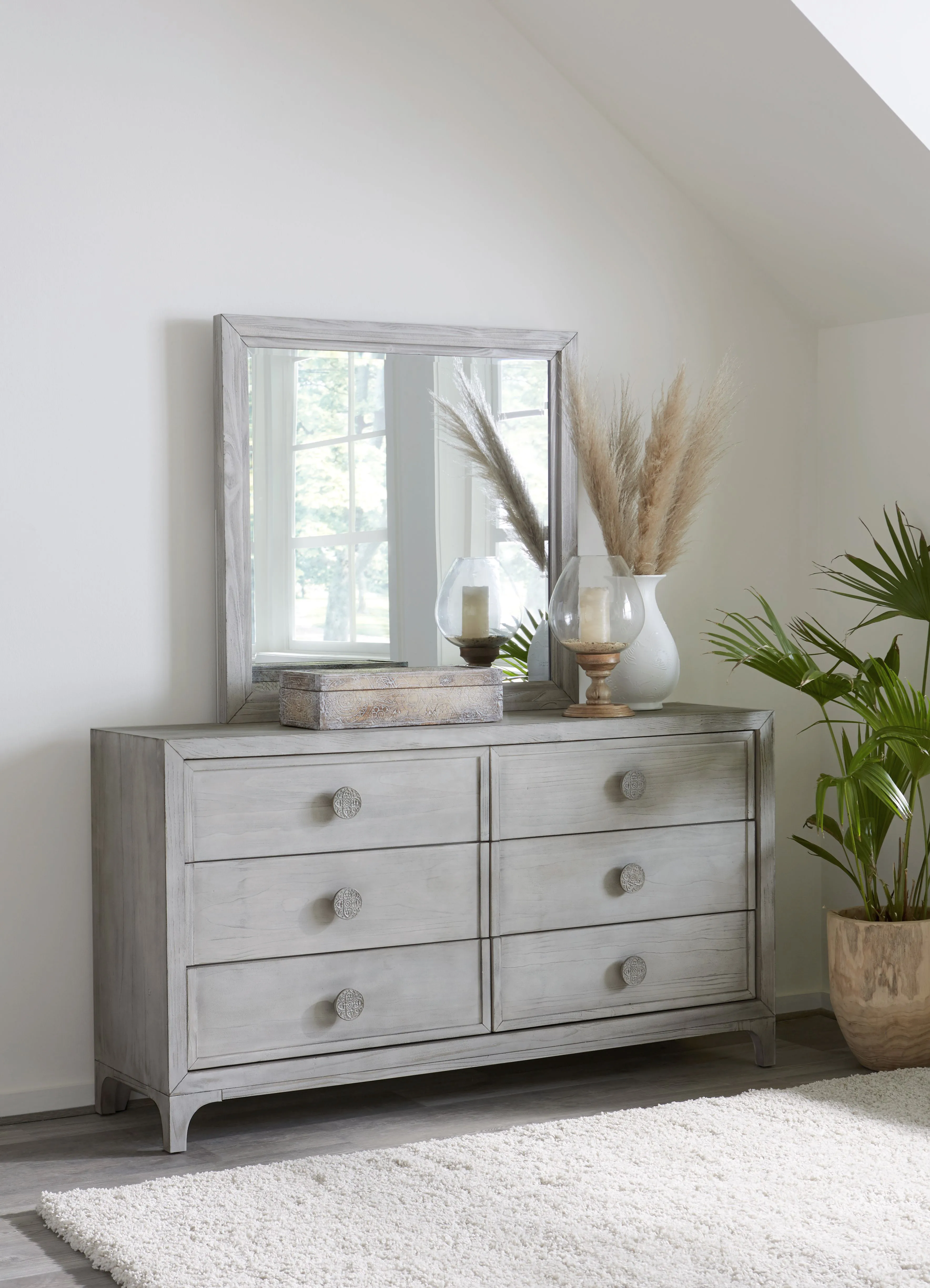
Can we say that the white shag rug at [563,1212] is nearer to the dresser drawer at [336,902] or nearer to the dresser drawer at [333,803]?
the dresser drawer at [336,902]

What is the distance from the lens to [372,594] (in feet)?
9.83

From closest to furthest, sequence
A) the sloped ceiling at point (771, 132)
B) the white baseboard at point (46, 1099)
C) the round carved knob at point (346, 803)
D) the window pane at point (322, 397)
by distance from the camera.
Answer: the round carved knob at point (346, 803) → the white baseboard at point (46, 1099) → the sloped ceiling at point (771, 132) → the window pane at point (322, 397)

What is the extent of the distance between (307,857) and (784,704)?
1.48 m

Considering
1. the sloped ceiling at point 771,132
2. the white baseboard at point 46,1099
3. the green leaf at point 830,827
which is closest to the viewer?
the white baseboard at point 46,1099

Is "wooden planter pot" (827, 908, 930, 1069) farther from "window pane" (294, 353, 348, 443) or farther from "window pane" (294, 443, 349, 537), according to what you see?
"window pane" (294, 353, 348, 443)

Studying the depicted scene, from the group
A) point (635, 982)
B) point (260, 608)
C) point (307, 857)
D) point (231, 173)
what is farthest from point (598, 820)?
point (231, 173)

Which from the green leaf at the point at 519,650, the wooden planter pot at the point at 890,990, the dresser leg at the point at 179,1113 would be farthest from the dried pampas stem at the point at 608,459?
the dresser leg at the point at 179,1113

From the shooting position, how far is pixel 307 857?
2566mm

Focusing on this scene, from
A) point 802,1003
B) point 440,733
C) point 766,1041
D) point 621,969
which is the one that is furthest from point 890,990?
point 440,733

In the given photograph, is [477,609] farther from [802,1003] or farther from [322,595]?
[802,1003]

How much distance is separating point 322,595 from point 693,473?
2.82ft

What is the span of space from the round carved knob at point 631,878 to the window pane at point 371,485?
0.87m

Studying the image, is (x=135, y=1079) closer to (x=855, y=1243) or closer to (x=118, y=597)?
(x=118, y=597)

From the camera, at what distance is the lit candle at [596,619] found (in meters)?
2.95
